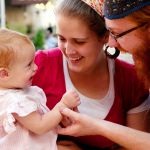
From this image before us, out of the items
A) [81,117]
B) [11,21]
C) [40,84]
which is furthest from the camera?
[11,21]

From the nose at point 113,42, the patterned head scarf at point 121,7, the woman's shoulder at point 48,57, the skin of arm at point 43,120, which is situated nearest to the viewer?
the patterned head scarf at point 121,7

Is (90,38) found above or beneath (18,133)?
above

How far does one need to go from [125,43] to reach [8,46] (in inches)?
17.9

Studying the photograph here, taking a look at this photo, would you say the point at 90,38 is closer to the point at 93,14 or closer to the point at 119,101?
the point at 93,14

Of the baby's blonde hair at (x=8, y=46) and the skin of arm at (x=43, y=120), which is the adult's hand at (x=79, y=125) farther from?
the baby's blonde hair at (x=8, y=46)

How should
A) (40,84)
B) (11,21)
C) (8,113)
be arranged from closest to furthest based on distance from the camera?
(8,113) → (40,84) → (11,21)

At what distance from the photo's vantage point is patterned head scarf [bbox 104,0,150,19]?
3.87 ft

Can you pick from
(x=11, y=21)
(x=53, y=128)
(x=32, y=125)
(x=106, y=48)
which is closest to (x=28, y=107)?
(x=32, y=125)

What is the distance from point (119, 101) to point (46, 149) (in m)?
0.43

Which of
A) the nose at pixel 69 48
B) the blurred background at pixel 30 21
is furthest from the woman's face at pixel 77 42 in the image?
the blurred background at pixel 30 21

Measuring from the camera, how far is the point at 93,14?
57.4 inches

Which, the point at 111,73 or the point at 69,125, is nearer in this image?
the point at 69,125

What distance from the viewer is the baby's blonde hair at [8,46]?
48.8 inches

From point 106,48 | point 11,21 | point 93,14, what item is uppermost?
point 93,14
